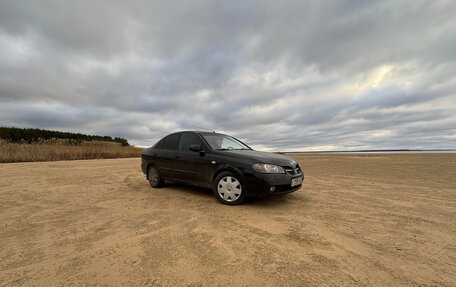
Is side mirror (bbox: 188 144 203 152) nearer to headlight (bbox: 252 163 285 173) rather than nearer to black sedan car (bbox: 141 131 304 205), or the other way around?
black sedan car (bbox: 141 131 304 205)

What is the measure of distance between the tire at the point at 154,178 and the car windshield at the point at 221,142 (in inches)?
67.1

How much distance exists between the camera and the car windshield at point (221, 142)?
4.59 m

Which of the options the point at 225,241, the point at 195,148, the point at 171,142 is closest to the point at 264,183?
the point at 225,241

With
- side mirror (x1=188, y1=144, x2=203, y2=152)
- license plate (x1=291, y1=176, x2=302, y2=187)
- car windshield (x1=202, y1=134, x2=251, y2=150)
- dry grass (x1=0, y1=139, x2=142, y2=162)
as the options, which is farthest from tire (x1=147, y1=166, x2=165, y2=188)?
dry grass (x1=0, y1=139, x2=142, y2=162)

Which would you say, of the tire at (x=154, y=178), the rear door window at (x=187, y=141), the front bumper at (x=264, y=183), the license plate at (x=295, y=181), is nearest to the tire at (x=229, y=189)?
the front bumper at (x=264, y=183)

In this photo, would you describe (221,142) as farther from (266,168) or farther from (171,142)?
(266,168)

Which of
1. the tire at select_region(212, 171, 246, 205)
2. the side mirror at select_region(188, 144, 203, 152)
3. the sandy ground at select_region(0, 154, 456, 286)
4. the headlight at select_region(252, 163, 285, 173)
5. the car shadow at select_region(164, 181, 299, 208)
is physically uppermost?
the side mirror at select_region(188, 144, 203, 152)

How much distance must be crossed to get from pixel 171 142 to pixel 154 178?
1090 millimetres

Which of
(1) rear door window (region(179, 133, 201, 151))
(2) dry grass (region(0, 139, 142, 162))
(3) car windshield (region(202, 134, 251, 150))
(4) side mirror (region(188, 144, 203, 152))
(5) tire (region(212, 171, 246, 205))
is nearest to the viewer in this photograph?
(5) tire (region(212, 171, 246, 205))

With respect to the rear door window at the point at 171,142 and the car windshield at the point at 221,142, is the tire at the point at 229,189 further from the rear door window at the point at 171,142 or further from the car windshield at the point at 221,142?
the rear door window at the point at 171,142

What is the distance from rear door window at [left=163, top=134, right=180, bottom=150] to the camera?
5.07 meters

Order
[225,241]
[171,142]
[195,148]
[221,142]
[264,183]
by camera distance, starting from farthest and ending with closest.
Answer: [171,142] < [221,142] < [195,148] < [264,183] < [225,241]

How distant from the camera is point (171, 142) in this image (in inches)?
205

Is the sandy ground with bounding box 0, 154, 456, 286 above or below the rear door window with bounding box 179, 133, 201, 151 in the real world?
below
